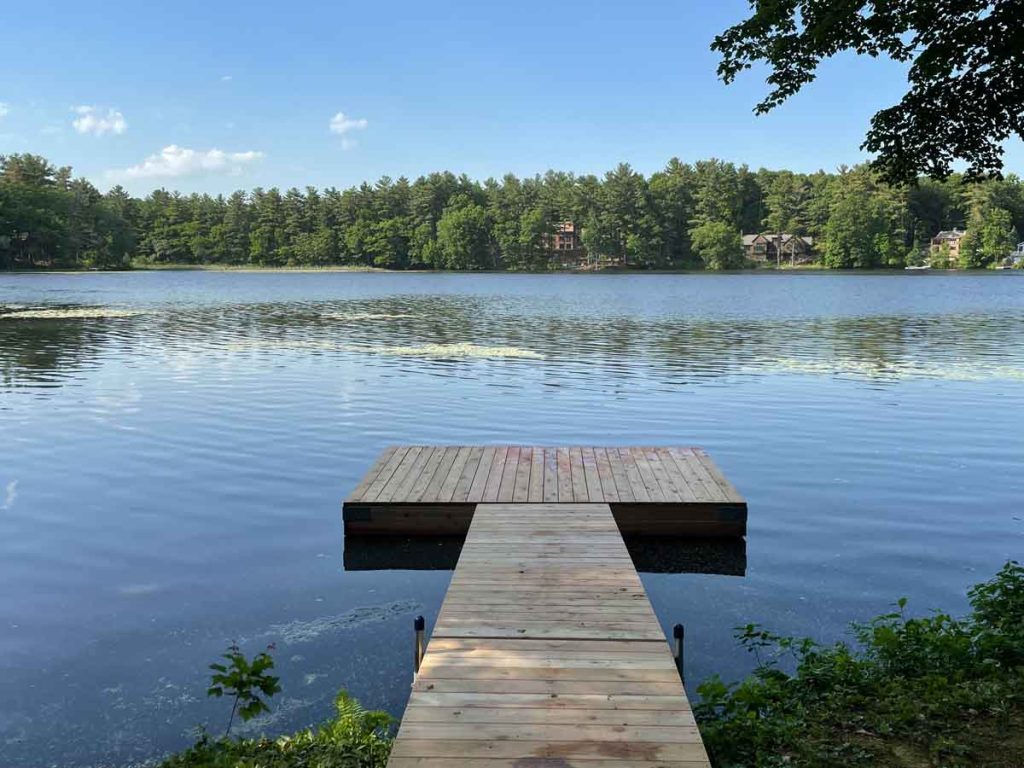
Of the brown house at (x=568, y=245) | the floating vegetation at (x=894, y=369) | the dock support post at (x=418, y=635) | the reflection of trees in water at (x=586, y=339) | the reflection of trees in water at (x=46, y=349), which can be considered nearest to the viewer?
the dock support post at (x=418, y=635)

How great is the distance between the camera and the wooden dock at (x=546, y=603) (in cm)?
413

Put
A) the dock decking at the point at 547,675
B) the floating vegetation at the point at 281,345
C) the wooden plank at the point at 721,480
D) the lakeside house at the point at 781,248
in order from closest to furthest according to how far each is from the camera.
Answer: the dock decking at the point at 547,675 < the wooden plank at the point at 721,480 < the floating vegetation at the point at 281,345 < the lakeside house at the point at 781,248

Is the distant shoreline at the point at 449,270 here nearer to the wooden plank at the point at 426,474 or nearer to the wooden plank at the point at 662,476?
the wooden plank at the point at 662,476

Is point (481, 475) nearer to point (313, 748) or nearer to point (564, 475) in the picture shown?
point (564, 475)

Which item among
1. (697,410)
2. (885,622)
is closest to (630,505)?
(885,622)

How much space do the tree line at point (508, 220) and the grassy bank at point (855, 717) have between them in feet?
409

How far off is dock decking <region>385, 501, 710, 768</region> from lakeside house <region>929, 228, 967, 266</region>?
14409cm

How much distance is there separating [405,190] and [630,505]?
165487 millimetres

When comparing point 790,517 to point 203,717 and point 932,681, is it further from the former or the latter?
point 203,717

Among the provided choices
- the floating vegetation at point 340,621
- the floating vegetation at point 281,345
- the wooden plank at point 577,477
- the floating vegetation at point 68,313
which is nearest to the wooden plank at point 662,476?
the wooden plank at point 577,477

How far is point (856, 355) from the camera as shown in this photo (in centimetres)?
2705

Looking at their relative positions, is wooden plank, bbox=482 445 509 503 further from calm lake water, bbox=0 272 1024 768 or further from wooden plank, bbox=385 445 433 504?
calm lake water, bbox=0 272 1024 768

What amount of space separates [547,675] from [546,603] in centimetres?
128

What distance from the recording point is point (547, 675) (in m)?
4.88
